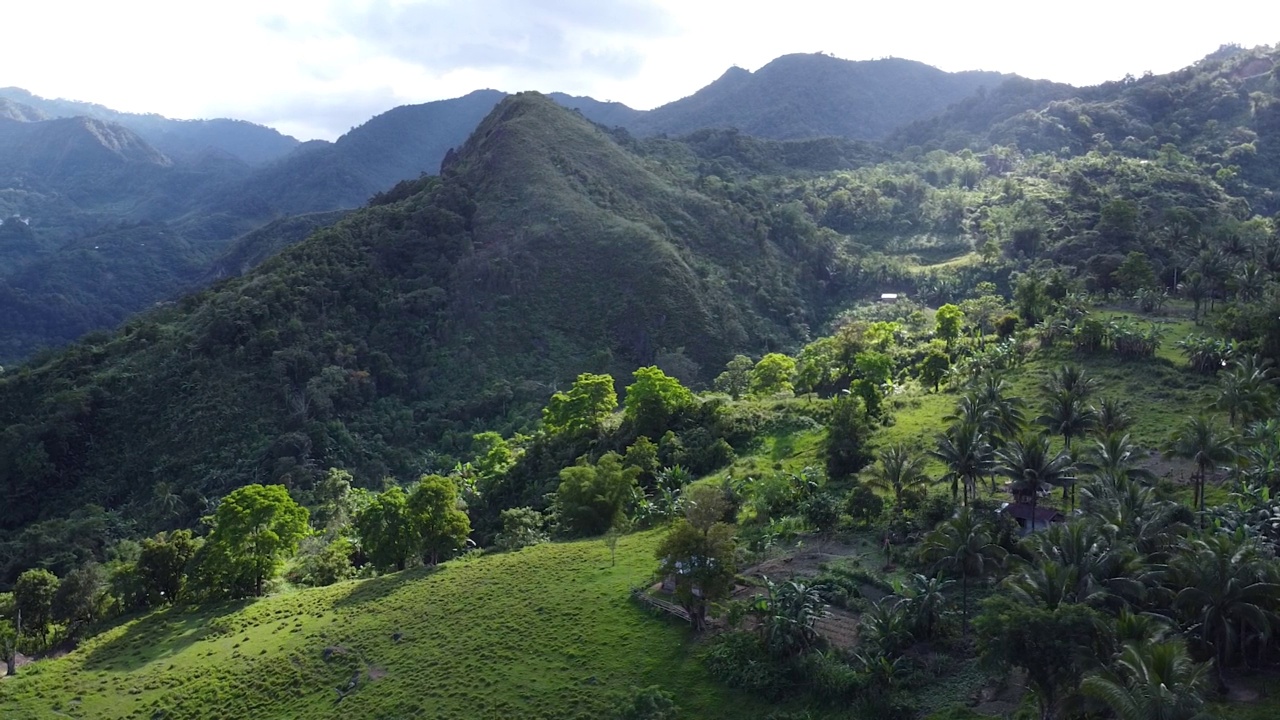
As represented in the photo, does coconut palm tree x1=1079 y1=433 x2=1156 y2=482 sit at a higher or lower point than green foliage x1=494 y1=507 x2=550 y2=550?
higher

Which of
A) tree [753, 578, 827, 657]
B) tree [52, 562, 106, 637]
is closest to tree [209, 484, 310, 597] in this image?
tree [52, 562, 106, 637]

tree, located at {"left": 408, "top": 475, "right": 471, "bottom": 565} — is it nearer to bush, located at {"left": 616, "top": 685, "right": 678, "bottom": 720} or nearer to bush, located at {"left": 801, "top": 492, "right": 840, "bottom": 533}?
bush, located at {"left": 801, "top": 492, "right": 840, "bottom": 533}

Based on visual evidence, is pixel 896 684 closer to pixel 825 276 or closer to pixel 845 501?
pixel 845 501

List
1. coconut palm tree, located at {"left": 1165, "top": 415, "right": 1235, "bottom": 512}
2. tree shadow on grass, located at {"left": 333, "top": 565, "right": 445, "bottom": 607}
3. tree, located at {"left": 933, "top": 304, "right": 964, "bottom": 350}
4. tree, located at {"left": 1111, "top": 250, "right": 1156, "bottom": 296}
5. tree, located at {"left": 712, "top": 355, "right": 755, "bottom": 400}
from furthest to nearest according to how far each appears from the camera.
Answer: tree, located at {"left": 712, "top": 355, "right": 755, "bottom": 400}, tree, located at {"left": 1111, "top": 250, "right": 1156, "bottom": 296}, tree, located at {"left": 933, "top": 304, "right": 964, "bottom": 350}, tree shadow on grass, located at {"left": 333, "top": 565, "right": 445, "bottom": 607}, coconut palm tree, located at {"left": 1165, "top": 415, "right": 1235, "bottom": 512}

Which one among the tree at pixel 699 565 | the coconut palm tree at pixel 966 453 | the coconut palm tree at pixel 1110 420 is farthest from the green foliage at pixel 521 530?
the coconut palm tree at pixel 1110 420

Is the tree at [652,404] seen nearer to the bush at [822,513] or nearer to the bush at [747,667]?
the bush at [822,513]

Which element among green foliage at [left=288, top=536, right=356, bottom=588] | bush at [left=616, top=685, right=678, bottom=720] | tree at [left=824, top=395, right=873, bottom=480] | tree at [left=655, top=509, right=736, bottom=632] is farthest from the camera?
green foliage at [left=288, top=536, right=356, bottom=588]

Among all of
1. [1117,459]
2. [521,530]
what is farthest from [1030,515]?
[521,530]
